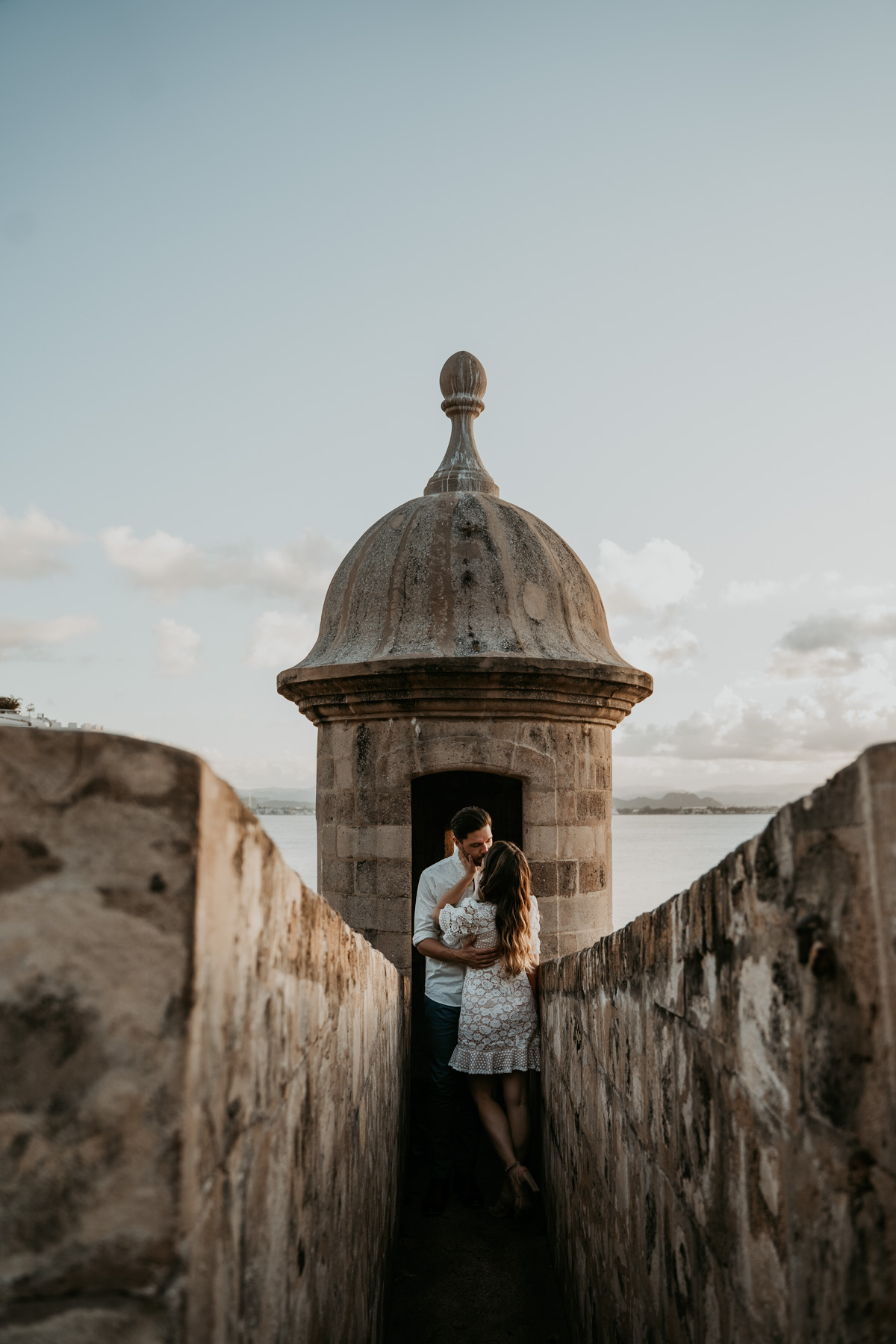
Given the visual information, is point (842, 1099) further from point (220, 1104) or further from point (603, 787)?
point (603, 787)

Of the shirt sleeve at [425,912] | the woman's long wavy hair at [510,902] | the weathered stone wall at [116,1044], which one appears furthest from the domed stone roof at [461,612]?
the weathered stone wall at [116,1044]

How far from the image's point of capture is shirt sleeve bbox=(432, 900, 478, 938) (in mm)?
3668

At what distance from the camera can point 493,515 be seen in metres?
6.03

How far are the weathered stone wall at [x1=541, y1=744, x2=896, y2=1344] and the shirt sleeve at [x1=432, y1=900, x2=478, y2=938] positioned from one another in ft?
6.15

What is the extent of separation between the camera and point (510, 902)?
3.63 metres

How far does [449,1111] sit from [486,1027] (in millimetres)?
560

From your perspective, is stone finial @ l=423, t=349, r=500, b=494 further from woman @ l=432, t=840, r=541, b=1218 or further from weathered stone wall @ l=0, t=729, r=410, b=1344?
weathered stone wall @ l=0, t=729, r=410, b=1344

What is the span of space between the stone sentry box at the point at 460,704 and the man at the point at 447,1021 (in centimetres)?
124

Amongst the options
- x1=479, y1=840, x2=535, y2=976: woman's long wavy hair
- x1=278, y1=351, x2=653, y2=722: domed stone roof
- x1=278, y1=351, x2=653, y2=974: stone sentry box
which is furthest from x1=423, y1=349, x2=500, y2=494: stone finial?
x1=479, y1=840, x2=535, y2=976: woman's long wavy hair

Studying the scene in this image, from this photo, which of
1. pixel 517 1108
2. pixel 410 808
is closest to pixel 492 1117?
pixel 517 1108

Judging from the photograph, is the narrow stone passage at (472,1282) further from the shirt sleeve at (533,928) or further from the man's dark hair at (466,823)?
the man's dark hair at (466,823)

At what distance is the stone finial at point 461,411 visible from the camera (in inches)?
260

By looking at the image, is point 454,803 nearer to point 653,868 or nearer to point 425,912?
point 425,912

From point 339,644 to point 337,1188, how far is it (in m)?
4.30
